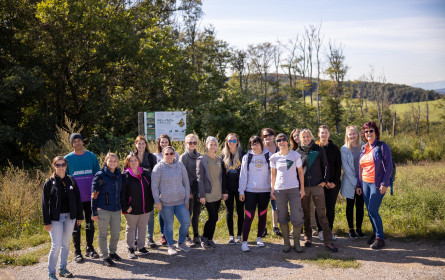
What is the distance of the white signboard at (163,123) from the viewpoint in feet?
33.2

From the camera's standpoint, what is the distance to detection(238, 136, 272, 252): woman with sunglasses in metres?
5.60

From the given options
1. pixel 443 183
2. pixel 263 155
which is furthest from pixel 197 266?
pixel 443 183

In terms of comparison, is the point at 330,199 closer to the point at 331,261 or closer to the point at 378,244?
the point at 378,244

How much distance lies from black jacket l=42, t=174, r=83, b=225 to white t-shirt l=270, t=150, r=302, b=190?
9.81 feet

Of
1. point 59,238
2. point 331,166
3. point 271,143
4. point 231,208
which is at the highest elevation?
point 271,143

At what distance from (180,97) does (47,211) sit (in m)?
15.6

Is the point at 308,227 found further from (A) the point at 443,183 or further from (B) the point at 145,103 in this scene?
(B) the point at 145,103

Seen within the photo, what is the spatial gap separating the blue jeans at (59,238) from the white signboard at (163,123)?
540cm

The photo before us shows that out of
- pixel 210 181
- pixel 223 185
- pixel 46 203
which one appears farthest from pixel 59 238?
pixel 223 185

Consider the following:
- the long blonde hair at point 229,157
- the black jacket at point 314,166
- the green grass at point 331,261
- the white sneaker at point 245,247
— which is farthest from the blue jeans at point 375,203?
the long blonde hair at point 229,157

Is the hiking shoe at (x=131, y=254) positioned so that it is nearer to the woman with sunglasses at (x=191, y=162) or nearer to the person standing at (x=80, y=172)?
the person standing at (x=80, y=172)

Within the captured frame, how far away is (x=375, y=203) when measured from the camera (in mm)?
5602

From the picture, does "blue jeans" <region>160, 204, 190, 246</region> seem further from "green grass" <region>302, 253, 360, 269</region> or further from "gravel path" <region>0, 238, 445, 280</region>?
"green grass" <region>302, 253, 360, 269</region>

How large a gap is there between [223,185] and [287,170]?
111 centimetres
